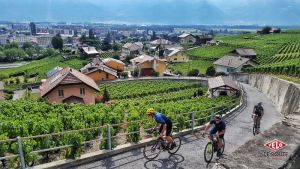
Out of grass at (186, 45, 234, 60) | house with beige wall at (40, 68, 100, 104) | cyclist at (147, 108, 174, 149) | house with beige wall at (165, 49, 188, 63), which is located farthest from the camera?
house with beige wall at (165, 49, 188, 63)

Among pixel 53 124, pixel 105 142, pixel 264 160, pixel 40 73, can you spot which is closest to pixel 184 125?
pixel 105 142

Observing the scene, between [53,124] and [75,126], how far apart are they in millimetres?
1067

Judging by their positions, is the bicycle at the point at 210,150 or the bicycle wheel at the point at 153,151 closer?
the bicycle at the point at 210,150

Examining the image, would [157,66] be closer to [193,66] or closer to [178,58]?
[193,66]

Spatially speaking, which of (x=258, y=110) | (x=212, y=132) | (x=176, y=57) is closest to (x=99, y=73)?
(x=176, y=57)

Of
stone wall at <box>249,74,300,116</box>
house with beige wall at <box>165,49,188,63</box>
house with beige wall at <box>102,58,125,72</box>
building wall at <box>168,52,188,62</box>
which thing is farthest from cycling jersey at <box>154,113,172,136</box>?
building wall at <box>168,52,188,62</box>

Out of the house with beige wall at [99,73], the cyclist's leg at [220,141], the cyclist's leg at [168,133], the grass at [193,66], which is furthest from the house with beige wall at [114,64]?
the cyclist's leg at [220,141]

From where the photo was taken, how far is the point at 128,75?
265 ft

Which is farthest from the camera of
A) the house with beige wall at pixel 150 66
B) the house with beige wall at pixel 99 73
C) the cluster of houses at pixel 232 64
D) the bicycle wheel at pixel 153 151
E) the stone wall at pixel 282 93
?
the house with beige wall at pixel 150 66

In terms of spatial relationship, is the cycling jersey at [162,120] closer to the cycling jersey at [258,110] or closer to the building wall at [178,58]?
the cycling jersey at [258,110]

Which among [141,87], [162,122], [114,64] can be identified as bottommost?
[141,87]

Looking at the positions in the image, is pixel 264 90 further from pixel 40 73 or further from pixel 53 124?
pixel 40 73

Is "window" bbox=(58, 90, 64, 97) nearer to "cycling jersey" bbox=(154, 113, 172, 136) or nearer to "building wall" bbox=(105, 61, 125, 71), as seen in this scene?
"cycling jersey" bbox=(154, 113, 172, 136)

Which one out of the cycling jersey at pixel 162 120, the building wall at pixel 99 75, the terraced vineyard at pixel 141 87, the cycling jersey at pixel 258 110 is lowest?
the terraced vineyard at pixel 141 87
